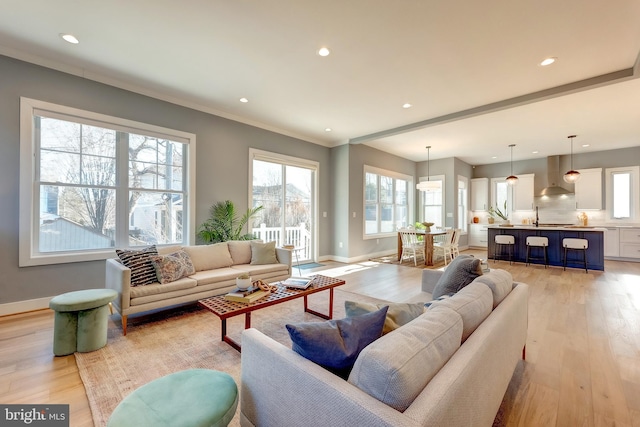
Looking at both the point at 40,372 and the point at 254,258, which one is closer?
the point at 40,372

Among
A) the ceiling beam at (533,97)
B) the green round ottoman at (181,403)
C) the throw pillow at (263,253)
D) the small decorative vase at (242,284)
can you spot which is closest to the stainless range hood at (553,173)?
the ceiling beam at (533,97)

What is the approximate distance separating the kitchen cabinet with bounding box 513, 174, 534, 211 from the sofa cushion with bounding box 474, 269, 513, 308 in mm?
8121

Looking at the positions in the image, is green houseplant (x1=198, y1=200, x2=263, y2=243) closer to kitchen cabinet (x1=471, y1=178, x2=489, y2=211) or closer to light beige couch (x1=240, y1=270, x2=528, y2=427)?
light beige couch (x1=240, y1=270, x2=528, y2=427)

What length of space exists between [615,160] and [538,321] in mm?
Answer: 7342


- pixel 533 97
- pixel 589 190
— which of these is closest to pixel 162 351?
pixel 533 97

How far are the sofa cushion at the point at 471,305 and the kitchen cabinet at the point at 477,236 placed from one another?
8713mm

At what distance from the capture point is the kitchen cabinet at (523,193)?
27.4 feet

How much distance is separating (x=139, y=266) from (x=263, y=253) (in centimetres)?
156

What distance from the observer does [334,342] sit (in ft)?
3.47

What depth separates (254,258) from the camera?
402cm

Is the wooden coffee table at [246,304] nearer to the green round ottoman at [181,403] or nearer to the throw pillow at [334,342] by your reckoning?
the green round ottoman at [181,403]

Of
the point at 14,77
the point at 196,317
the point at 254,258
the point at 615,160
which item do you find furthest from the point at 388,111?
the point at 615,160

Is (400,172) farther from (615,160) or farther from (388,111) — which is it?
(615,160)

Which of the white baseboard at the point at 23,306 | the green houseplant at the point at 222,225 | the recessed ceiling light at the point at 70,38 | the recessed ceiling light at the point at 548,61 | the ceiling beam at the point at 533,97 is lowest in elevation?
the white baseboard at the point at 23,306
